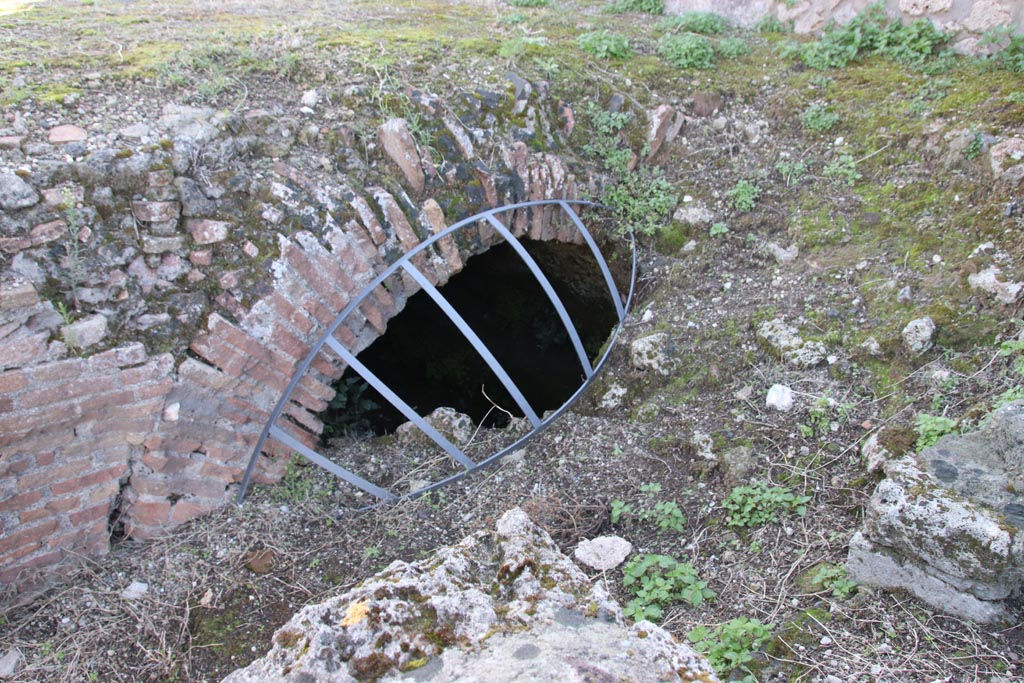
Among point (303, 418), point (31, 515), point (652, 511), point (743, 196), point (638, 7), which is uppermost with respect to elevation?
point (638, 7)

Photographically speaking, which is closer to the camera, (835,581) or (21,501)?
(835,581)

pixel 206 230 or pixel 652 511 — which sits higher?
pixel 206 230

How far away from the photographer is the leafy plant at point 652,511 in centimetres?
261

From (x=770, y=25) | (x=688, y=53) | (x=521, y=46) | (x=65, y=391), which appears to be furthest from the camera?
(x=770, y=25)

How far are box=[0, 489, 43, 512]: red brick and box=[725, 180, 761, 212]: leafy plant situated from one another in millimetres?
3685

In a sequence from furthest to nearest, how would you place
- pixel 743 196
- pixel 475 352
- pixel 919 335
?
pixel 475 352 → pixel 743 196 → pixel 919 335

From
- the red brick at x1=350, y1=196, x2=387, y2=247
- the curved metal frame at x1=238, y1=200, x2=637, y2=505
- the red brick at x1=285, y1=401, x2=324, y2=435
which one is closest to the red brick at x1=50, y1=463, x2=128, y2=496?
the curved metal frame at x1=238, y1=200, x2=637, y2=505

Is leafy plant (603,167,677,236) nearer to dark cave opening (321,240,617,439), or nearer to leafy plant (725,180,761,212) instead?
leafy plant (725,180,761,212)

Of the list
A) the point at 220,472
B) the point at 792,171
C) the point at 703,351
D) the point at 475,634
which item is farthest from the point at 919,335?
the point at 220,472

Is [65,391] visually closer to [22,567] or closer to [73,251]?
[73,251]

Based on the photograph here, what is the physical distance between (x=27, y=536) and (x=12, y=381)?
0.66 meters

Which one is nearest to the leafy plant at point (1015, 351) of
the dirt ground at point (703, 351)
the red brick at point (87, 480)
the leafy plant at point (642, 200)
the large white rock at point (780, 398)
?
the dirt ground at point (703, 351)

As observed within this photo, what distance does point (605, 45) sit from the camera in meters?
4.55

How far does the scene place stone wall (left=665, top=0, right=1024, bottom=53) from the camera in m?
4.09
